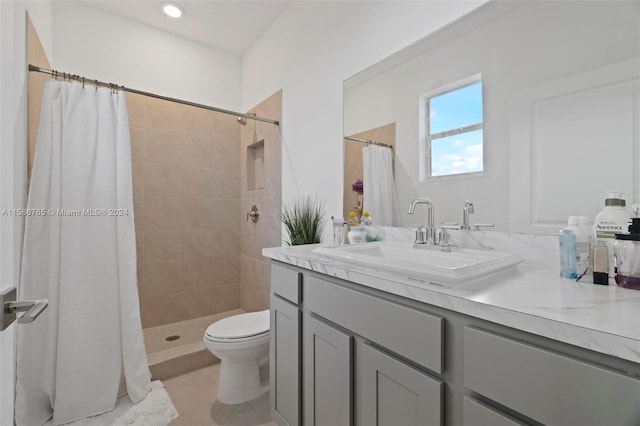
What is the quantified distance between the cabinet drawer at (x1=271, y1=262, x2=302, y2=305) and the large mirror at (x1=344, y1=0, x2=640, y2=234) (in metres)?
0.63

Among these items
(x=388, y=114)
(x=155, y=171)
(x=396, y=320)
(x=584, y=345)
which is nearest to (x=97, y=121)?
(x=155, y=171)

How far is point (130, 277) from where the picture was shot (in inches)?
69.4

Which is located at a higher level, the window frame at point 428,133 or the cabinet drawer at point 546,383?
the window frame at point 428,133

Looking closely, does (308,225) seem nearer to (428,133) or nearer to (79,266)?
(428,133)

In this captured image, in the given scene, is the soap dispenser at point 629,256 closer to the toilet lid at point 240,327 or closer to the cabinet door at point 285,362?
the cabinet door at point 285,362

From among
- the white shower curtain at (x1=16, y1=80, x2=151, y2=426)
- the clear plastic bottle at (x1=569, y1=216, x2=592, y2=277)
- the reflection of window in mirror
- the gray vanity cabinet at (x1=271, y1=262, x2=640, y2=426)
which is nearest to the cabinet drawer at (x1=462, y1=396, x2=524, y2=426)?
the gray vanity cabinet at (x1=271, y1=262, x2=640, y2=426)

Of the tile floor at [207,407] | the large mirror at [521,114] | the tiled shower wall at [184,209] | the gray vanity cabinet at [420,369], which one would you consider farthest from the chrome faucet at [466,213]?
the tiled shower wall at [184,209]

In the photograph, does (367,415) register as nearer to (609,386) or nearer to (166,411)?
(609,386)

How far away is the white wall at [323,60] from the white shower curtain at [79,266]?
114cm

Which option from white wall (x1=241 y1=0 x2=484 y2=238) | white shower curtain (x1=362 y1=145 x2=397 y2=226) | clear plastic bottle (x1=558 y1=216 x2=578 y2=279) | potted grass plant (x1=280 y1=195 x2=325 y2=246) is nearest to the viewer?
clear plastic bottle (x1=558 y1=216 x2=578 y2=279)

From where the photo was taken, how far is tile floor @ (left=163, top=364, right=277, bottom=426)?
1.61 m

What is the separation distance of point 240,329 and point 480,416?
146 centimetres

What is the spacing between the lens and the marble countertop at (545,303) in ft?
1.65

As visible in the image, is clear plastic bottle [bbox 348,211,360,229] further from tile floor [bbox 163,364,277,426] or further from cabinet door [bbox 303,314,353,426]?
tile floor [bbox 163,364,277,426]
